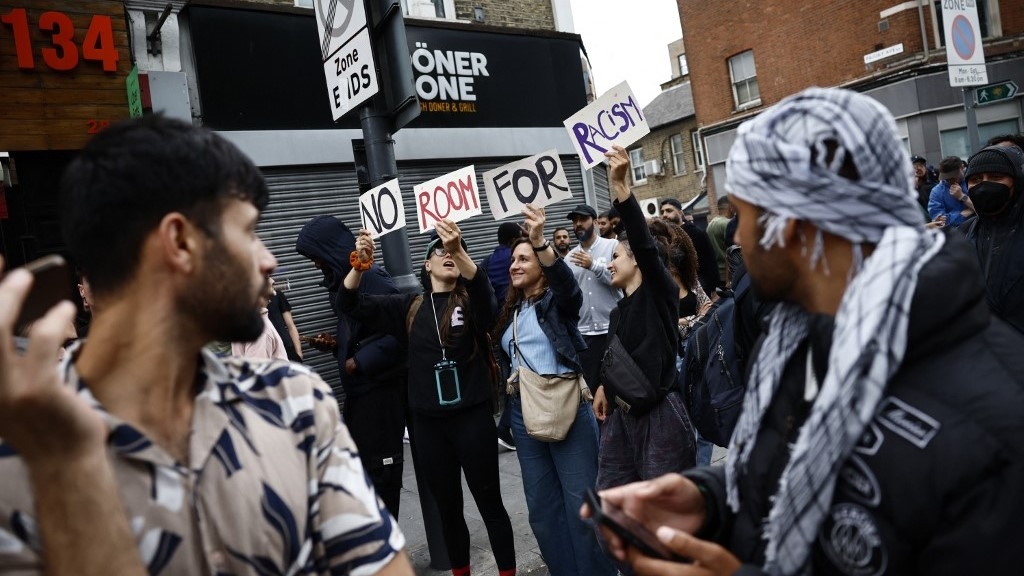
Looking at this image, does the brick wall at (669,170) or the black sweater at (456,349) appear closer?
the black sweater at (456,349)

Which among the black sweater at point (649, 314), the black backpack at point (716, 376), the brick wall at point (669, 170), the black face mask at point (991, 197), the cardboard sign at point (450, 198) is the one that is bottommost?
the black backpack at point (716, 376)

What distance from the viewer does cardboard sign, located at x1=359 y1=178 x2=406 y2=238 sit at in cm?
482

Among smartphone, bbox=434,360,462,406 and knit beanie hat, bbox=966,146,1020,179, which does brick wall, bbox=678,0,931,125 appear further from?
smartphone, bbox=434,360,462,406

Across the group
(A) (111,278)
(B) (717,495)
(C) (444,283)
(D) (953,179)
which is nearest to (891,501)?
(B) (717,495)

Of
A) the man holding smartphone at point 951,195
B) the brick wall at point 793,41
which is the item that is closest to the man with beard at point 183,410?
the man holding smartphone at point 951,195

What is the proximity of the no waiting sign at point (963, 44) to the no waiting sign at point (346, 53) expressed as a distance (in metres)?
6.63

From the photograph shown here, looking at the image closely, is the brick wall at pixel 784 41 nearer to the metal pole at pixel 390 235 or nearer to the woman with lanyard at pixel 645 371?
the metal pole at pixel 390 235

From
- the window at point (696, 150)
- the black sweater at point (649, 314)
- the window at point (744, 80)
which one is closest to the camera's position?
the black sweater at point (649, 314)

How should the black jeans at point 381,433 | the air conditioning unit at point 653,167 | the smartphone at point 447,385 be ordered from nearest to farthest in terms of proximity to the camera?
1. the smartphone at point 447,385
2. the black jeans at point 381,433
3. the air conditioning unit at point 653,167

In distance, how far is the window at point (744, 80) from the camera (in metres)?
24.6

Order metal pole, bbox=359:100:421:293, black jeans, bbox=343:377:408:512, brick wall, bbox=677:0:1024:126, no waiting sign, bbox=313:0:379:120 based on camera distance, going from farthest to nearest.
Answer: brick wall, bbox=677:0:1024:126 → metal pole, bbox=359:100:421:293 → no waiting sign, bbox=313:0:379:120 → black jeans, bbox=343:377:408:512

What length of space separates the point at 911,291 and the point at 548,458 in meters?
3.09

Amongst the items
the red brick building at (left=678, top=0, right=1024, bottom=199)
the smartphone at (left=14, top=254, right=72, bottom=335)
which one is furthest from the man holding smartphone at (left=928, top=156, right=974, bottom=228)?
the red brick building at (left=678, top=0, right=1024, bottom=199)

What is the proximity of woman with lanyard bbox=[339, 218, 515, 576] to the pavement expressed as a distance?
0.23m
